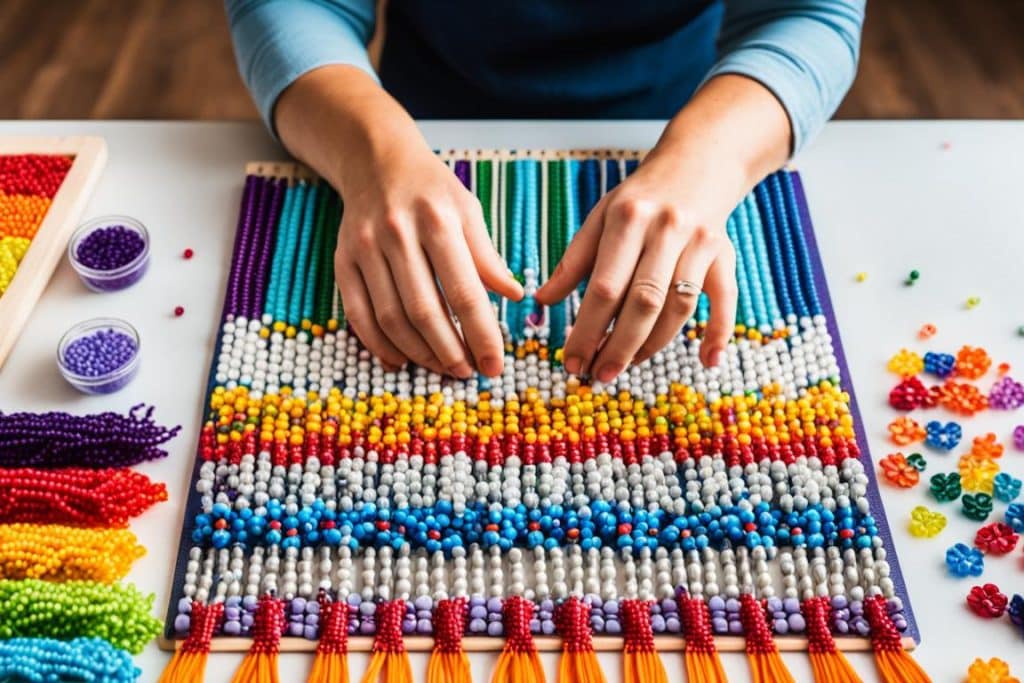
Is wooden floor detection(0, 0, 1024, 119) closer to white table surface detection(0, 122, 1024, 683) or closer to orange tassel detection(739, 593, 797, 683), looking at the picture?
white table surface detection(0, 122, 1024, 683)

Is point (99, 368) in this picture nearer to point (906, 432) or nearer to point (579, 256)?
point (579, 256)

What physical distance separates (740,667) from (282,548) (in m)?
0.40

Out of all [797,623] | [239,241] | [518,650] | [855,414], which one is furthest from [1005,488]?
[239,241]

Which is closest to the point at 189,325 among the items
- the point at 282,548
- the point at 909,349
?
the point at 282,548

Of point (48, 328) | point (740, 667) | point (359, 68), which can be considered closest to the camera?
point (740, 667)

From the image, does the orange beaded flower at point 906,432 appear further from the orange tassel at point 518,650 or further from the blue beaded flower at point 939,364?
the orange tassel at point 518,650

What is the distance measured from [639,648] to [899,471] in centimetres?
30

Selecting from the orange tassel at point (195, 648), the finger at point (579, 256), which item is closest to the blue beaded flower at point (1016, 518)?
the finger at point (579, 256)

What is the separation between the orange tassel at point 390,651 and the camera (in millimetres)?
766

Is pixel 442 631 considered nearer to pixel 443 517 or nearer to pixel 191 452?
pixel 443 517

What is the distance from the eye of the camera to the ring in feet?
2.98

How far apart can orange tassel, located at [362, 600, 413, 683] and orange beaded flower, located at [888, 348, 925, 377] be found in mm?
542

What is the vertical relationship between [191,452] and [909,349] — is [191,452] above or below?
below

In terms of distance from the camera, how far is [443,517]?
2.78ft
